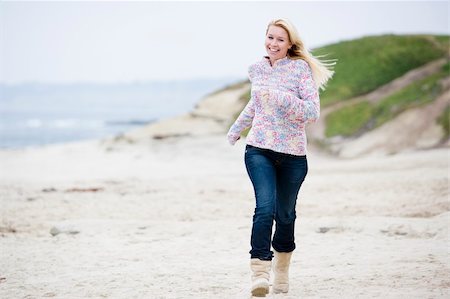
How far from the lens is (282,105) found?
5305mm

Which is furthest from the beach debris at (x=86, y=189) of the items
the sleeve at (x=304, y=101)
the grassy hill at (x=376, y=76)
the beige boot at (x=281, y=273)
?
the grassy hill at (x=376, y=76)

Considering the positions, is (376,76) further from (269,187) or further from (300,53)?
(269,187)

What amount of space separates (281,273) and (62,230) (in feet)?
13.6

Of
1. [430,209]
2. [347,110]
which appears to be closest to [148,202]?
[430,209]

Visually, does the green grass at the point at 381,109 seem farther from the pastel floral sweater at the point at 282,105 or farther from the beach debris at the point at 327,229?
the pastel floral sweater at the point at 282,105

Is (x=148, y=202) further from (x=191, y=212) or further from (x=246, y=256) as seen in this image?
(x=246, y=256)

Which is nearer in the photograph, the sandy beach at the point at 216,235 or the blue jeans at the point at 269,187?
the blue jeans at the point at 269,187

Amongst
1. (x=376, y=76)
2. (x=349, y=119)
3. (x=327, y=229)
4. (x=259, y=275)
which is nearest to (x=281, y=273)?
(x=259, y=275)

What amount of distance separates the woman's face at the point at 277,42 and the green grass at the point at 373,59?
19.1 metres

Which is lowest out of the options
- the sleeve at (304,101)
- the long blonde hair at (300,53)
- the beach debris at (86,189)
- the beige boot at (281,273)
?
the beach debris at (86,189)

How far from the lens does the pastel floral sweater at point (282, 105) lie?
210 inches

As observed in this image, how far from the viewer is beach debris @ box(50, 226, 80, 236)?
9070mm

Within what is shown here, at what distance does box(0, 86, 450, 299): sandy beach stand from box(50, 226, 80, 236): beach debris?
1 cm

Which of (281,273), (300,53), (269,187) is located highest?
(300,53)
